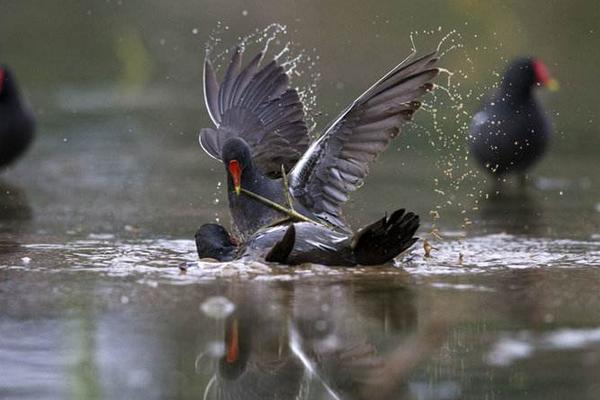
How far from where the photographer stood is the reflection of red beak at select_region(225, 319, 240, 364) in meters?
3.89

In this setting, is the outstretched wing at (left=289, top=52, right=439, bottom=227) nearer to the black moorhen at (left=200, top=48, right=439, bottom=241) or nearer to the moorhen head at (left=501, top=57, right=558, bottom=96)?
the black moorhen at (left=200, top=48, right=439, bottom=241)

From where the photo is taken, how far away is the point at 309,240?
546cm

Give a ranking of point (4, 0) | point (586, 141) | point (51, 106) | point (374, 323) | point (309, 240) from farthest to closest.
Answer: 1. point (4, 0)
2. point (51, 106)
3. point (586, 141)
4. point (309, 240)
5. point (374, 323)

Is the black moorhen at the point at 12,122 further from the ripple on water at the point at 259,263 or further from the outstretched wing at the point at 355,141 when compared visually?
the outstretched wing at the point at 355,141

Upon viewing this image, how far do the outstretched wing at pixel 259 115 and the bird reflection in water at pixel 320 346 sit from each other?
1764 mm

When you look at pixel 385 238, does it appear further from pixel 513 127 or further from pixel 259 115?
pixel 513 127

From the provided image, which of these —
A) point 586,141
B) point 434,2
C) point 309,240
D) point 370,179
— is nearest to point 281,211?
point 309,240

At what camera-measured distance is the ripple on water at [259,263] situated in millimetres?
5293

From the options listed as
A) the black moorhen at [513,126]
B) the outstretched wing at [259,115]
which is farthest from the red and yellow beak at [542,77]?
the outstretched wing at [259,115]

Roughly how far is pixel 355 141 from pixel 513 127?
337 centimetres

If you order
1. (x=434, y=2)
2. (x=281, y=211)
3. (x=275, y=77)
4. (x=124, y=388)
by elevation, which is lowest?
(x=124, y=388)

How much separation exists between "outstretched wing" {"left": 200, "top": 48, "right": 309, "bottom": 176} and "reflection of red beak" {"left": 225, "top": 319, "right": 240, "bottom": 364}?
2362 mm

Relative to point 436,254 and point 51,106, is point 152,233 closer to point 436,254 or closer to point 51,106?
point 436,254

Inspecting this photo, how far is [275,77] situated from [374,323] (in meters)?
2.80
